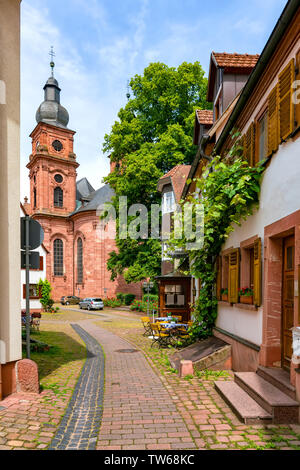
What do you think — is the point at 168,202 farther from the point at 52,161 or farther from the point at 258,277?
the point at 52,161

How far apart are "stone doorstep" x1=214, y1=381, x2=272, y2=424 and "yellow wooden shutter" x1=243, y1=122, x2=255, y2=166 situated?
456cm

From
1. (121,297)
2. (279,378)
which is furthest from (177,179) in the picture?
(121,297)

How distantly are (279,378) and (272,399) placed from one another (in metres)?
0.60

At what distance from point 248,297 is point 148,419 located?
3.42 metres

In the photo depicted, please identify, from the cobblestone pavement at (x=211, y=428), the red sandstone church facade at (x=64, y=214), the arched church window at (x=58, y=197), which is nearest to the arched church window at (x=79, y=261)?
the red sandstone church facade at (x=64, y=214)

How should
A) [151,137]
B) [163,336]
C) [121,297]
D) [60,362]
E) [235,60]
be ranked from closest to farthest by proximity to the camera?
[60,362] → [235,60] → [163,336] → [151,137] → [121,297]

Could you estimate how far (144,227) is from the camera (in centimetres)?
2323

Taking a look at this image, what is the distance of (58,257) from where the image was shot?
4347 centimetres

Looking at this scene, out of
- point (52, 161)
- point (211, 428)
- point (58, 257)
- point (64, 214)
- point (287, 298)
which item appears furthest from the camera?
point (64, 214)

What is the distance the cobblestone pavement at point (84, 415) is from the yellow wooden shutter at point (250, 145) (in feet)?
18.8

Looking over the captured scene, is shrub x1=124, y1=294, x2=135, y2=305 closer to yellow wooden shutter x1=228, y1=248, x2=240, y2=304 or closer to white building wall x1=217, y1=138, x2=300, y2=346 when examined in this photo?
white building wall x1=217, y1=138, x2=300, y2=346

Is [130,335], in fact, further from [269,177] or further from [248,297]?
[269,177]

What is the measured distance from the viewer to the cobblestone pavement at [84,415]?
4379 mm

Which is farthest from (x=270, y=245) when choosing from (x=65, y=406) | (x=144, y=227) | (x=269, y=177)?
(x=144, y=227)
